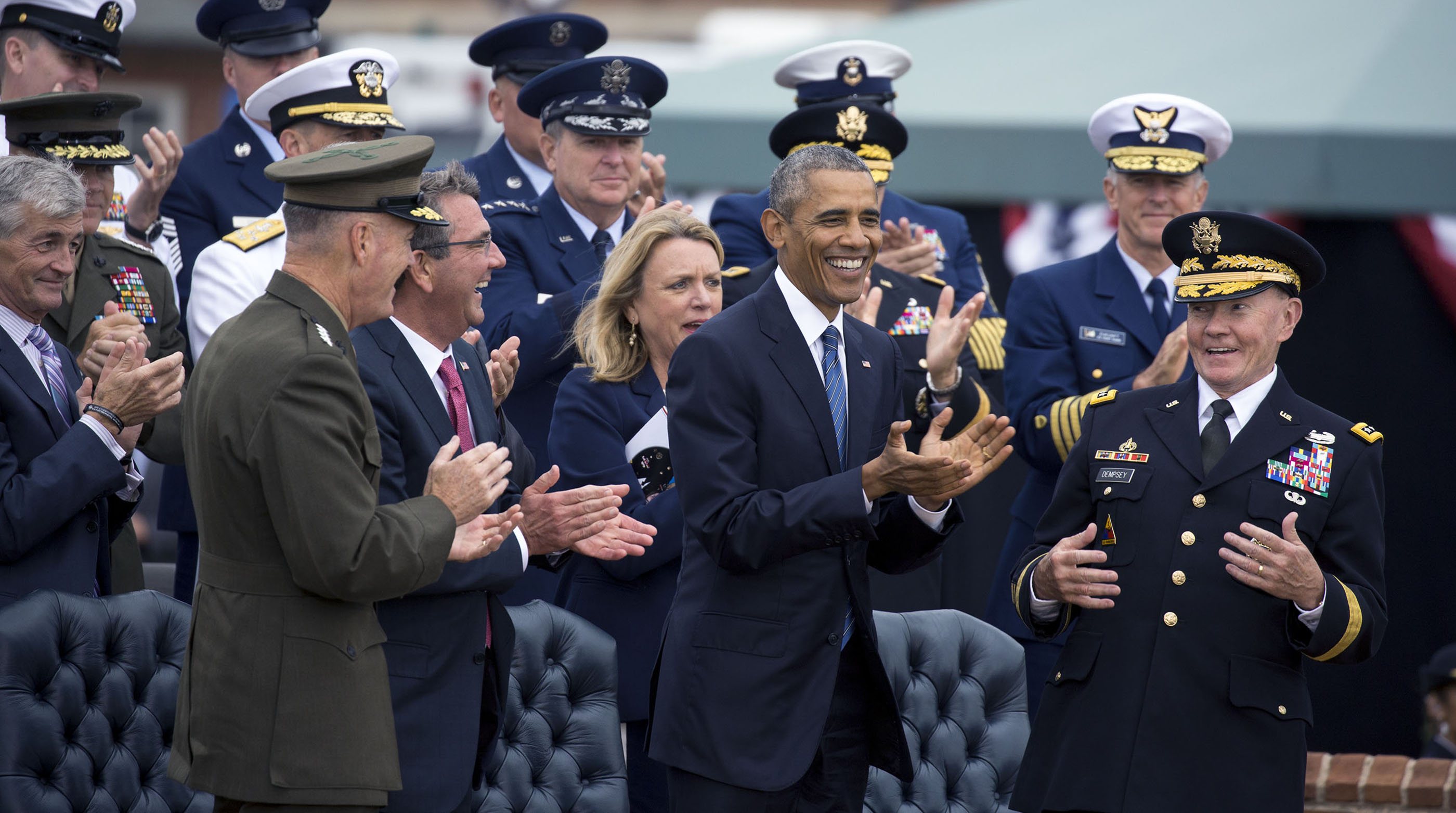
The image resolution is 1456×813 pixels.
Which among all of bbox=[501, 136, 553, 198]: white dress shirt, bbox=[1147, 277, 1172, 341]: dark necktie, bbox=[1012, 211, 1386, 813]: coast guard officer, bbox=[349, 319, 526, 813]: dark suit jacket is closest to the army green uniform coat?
bbox=[349, 319, 526, 813]: dark suit jacket

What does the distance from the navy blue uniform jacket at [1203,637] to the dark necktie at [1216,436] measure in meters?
0.03

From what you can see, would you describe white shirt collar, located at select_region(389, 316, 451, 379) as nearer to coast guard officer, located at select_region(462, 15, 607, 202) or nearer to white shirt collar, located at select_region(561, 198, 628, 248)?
white shirt collar, located at select_region(561, 198, 628, 248)

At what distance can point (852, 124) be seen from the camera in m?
5.21

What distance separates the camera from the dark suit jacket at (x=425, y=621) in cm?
342

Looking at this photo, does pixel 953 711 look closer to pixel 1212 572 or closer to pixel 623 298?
pixel 1212 572

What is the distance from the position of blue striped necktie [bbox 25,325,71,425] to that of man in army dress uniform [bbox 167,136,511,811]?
972mm

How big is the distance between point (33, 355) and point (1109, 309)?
3169 mm

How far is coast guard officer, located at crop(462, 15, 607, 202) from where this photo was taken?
18.4ft

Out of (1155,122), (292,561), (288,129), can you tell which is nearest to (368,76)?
(288,129)

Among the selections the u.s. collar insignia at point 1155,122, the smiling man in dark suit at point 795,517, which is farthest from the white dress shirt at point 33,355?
the u.s. collar insignia at point 1155,122

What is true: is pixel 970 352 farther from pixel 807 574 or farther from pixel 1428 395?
pixel 1428 395

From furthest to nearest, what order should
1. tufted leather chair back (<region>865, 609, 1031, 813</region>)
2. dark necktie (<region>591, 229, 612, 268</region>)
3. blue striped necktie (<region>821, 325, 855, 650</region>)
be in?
dark necktie (<region>591, 229, 612, 268</region>), tufted leather chair back (<region>865, 609, 1031, 813</region>), blue striped necktie (<region>821, 325, 855, 650</region>)

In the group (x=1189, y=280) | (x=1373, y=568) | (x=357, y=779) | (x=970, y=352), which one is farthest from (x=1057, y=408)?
(x=357, y=779)

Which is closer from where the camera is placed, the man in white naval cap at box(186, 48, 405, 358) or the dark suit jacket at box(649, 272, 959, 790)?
the dark suit jacket at box(649, 272, 959, 790)
